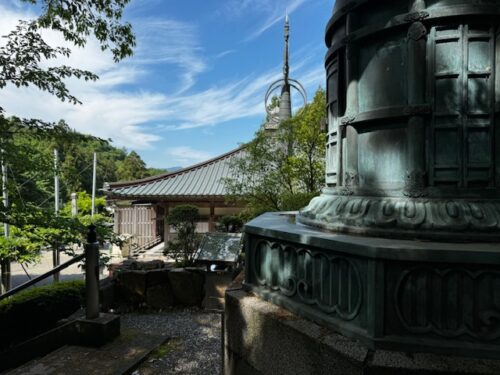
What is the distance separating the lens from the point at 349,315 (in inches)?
85.2

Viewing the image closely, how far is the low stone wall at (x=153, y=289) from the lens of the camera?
Answer: 642cm

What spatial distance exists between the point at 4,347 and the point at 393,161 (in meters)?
6.18

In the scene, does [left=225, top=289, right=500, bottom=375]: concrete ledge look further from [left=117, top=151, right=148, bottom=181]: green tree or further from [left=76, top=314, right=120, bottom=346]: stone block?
[left=117, top=151, right=148, bottom=181]: green tree

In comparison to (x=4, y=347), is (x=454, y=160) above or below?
above

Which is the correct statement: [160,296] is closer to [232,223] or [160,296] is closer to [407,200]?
[232,223]

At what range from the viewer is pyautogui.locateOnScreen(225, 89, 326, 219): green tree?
317 inches

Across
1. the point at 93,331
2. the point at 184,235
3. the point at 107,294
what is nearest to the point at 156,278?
the point at 107,294

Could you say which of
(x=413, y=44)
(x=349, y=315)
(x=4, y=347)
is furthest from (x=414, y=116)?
(x=4, y=347)

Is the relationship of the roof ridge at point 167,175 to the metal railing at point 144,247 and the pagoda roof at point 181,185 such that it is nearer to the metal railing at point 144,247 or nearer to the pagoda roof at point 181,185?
the pagoda roof at point 181,185

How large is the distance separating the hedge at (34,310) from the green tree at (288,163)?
498 cm

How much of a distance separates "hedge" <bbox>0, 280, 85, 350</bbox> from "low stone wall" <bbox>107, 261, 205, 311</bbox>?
73cm

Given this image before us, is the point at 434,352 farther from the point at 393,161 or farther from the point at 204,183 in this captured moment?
the point at 204,183

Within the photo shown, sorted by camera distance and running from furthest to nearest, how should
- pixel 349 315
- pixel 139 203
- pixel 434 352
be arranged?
pixel 139 203, pixel 349 315, pixel 434 352

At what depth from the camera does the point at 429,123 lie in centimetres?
271
